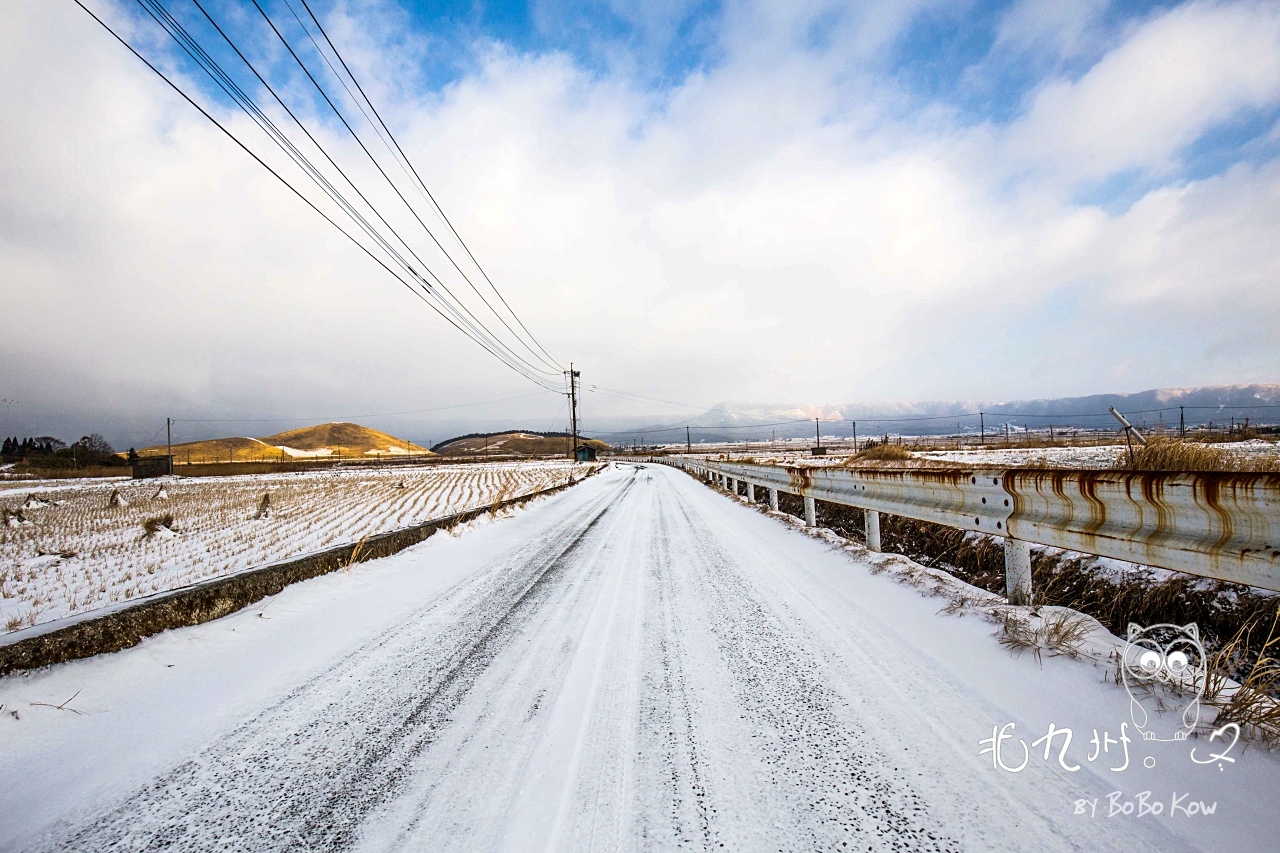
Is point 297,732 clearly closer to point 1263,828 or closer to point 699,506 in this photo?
point 1263,828

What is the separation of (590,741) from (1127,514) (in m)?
2.82

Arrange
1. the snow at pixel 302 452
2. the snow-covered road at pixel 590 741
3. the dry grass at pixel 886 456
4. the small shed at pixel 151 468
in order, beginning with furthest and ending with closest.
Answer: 1. the snow at pixel 302 452
2. the small shed at pixel 151 468
3. the dry grass at pixel 886 456
4. the snow-covered road at pixel 590 741

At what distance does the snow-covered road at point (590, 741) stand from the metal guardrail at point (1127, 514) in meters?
0.65

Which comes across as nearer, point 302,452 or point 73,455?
point 73,455

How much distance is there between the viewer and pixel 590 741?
6.50ft

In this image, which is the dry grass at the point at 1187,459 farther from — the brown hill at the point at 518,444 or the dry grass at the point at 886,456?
the brown hill at the point at 518,444

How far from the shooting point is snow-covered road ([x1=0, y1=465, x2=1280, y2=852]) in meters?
1.49

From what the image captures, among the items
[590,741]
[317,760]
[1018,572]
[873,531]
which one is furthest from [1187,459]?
[317,760]

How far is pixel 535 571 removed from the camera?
5039mm

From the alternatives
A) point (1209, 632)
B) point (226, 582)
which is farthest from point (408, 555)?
point (1209, 632)

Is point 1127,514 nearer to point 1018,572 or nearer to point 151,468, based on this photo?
point 1018,572

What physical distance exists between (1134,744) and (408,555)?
20.6 feet

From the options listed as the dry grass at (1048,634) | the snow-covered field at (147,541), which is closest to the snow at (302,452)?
the snow-covered field at (147,541)

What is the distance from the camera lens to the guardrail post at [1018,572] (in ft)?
10.7
